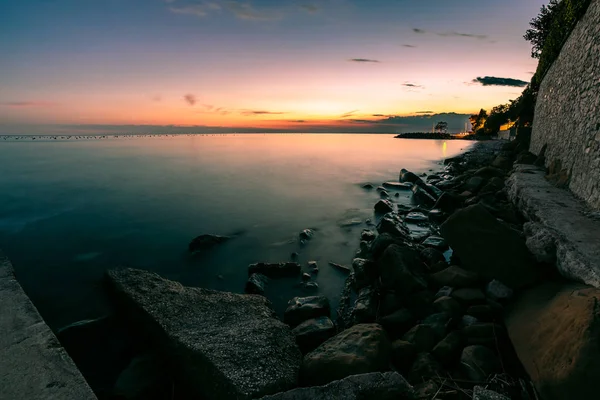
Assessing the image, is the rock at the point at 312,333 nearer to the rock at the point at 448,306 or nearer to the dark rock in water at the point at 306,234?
the rock at the point at 448,306

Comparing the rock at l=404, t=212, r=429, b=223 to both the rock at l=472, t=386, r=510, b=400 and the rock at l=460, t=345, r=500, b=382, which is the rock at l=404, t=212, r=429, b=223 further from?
the rock at l=472, t=386, r=510, b=400

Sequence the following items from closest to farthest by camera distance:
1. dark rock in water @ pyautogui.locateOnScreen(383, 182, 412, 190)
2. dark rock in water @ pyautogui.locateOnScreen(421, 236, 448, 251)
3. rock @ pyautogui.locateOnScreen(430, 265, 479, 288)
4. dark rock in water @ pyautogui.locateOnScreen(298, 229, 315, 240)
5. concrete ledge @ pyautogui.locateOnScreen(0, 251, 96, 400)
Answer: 1. concrete ledge @ pyautogui.locateOnScreen(0, 251, 96, 400)
2. rock @ pyautogui.locateOnScreen(430, 265, 479, 288)
3. dark rock in water @ pyautogui.locateOnScreen(421, 236, 448, 251)
4. dark rock in water @ pyautogui.locateOnScreen(298, 229, 315, 240)
5. dark rock in water @ pyautogui.locateOnScreen(383, 182, 412, 190)

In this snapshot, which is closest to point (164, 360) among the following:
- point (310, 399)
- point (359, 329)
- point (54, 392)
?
point (54, 392)

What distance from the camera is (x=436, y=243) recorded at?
24.8 ft

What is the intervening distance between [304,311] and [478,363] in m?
2.54

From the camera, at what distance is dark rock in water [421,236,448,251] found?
745cm

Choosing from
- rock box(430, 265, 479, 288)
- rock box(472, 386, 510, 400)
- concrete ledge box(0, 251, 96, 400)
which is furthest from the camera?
rock box(430, 265, 479, 288)

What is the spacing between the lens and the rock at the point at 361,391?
2.62m

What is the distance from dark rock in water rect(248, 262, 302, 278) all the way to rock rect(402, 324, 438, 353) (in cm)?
348

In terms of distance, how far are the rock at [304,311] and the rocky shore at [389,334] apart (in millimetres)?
23

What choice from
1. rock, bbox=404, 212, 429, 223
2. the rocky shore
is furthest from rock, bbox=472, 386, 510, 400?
rock, bbox=404, 212, 429, 223

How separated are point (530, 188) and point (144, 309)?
28.4 feet

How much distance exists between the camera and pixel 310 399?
8.51ft

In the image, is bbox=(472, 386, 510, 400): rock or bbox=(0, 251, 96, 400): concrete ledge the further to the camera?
bbox=(0, 251, 96, 400): concrete ledge
